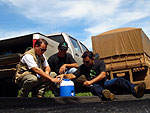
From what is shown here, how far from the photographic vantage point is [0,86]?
275 inches

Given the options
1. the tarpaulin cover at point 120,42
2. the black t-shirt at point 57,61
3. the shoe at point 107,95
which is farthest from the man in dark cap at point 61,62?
the tarpaulin cover at point 120,42

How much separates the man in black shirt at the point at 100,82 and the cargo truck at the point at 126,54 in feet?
11.6

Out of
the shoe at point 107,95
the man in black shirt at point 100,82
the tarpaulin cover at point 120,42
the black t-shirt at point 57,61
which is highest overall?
the tarpaulin cover at point 120,42

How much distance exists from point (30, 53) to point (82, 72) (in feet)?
4.26

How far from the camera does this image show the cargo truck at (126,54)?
8977mm

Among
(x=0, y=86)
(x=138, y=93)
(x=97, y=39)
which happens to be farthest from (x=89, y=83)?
(x=97, y=39)

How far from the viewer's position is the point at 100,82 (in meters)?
5.70

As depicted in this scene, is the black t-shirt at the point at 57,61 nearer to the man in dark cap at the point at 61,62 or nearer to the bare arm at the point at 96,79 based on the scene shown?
the man in dark cap at the point at 61,62

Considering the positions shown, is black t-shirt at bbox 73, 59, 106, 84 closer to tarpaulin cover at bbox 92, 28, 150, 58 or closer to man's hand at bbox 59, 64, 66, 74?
man's hand at bbox 59, 64, 66, 74

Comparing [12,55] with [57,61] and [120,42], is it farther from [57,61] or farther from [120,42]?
[120,42]

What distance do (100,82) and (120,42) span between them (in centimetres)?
421

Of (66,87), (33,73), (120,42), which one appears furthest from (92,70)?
(120,42)

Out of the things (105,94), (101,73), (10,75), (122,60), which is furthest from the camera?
(122,60)

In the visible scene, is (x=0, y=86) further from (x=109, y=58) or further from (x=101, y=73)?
(x=109, y=58)
